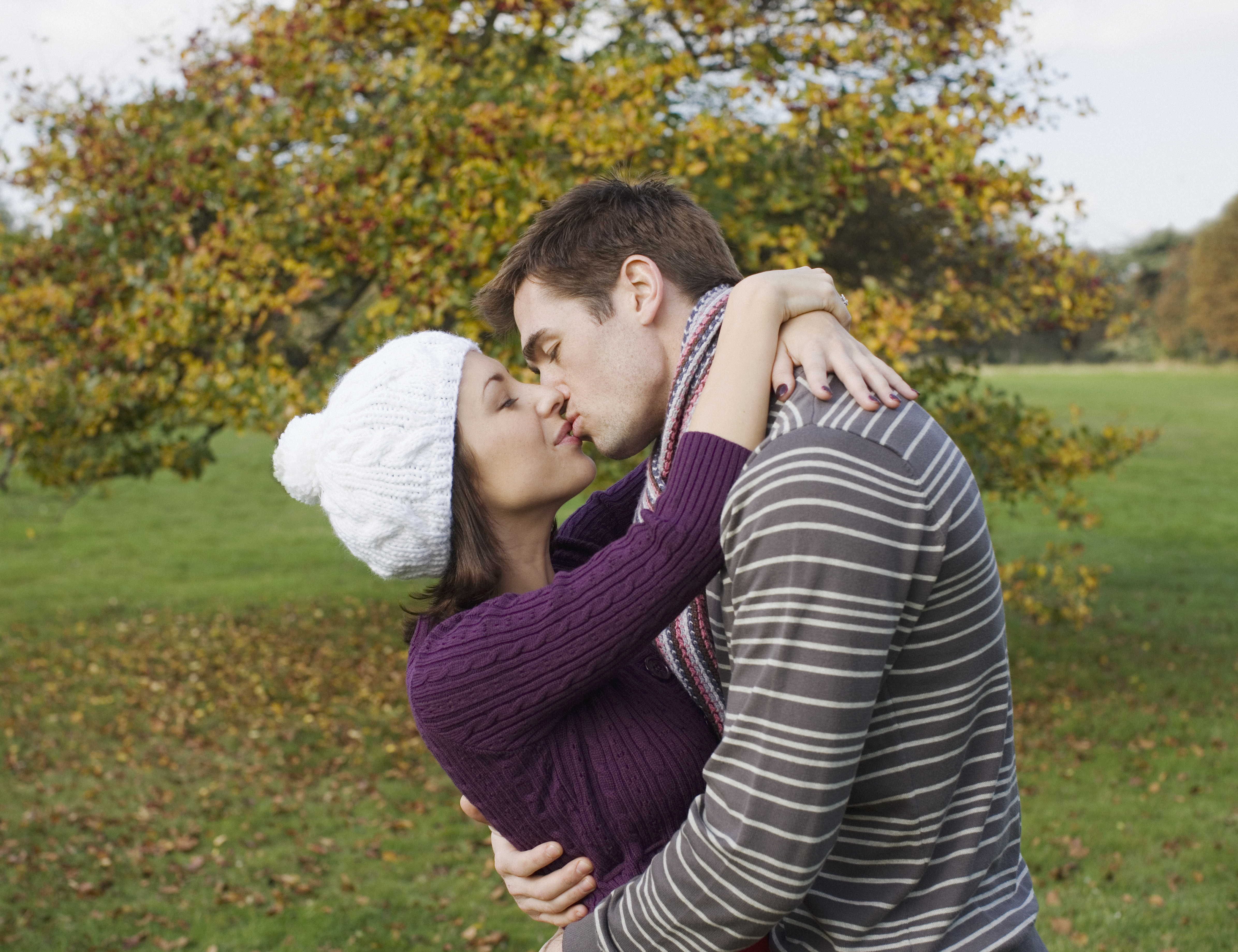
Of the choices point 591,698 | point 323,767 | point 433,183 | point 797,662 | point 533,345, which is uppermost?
point 433,183

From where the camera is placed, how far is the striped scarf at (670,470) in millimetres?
1869

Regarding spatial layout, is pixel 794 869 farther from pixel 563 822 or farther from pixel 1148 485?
pixel 1148 485

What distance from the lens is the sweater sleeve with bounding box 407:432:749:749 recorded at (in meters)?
1.65

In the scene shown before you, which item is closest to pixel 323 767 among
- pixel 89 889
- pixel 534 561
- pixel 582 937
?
pixel 89 889

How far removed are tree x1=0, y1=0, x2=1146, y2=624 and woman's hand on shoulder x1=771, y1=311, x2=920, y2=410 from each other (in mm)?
3932

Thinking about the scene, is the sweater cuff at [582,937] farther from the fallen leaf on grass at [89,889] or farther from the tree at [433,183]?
the fallen leaf on grass at [89,889]

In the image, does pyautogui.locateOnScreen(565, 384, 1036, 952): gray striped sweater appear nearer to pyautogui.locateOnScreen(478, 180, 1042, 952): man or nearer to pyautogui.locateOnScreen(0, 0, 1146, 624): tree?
pyautogui.locateOnScreen(478, 180, 1042, 952): man

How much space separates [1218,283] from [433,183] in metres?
43.3

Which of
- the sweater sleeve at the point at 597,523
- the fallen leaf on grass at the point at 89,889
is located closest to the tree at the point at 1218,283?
the fallen leaf on grass at the point at 89,889

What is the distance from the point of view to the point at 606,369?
89.0 inches

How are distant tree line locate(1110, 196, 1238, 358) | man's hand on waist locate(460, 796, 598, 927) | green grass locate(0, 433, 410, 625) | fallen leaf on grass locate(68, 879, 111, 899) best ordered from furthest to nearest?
distant tree line locate(1110, 196, 1238, 358) → green grass locate(0, 433, 410, 625) → fallen leaf on grass locate(68, 879, 111, 899) → man's hand on waist locate(460, 796, 598, 927)

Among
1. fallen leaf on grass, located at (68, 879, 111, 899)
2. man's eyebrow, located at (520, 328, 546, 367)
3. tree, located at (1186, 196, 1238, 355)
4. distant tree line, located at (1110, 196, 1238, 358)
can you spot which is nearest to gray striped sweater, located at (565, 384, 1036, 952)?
man's eyebrow, located at (520, 328, 546, 367)

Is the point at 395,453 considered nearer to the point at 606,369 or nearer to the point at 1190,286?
the point at 606,369

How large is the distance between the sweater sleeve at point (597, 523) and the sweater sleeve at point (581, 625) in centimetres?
66
